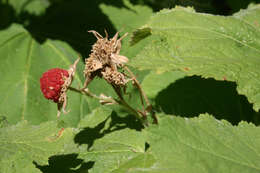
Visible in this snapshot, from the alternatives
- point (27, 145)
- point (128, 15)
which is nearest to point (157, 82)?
point (128, 15)

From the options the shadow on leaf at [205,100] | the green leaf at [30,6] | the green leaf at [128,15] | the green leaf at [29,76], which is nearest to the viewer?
the shadow on leaf at [205,100]

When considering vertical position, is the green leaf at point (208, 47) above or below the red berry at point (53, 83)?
above

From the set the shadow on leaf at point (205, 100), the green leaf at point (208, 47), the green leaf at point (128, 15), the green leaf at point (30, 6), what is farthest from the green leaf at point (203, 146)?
the green leaf at point (30, 6)

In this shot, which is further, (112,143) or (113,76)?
(112,143)

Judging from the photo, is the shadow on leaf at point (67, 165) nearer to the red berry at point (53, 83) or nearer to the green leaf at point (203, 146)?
the red berry at point (53, 83)

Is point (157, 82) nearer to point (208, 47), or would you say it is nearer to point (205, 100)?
point (205, 100)

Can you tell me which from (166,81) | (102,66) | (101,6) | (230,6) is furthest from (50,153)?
(230,6)

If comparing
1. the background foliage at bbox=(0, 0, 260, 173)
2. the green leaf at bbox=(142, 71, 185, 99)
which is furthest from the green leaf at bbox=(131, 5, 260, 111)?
the green leaf at bbox=(142, 71, 185, 99)

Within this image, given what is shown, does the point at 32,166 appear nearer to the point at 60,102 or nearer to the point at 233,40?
the point at 60,102
